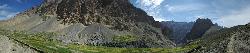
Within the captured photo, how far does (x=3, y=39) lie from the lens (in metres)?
143

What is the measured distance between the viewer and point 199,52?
136250 mm

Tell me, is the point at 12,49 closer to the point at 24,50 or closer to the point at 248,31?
the point at 24,50

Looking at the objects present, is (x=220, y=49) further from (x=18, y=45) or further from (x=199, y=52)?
(x=18, y=45)

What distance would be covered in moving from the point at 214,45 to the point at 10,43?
2382 inches

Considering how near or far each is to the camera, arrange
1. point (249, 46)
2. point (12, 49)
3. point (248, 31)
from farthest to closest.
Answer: point (12, 49)
point (248, 31)
point (249, 46)

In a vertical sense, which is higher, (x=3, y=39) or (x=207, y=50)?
(x=3, y=39)

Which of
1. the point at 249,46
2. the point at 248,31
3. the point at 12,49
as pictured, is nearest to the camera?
the point at 249,46

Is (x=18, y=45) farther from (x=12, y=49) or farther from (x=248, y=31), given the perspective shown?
(x=248, y=31)

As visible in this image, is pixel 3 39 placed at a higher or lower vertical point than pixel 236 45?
higher

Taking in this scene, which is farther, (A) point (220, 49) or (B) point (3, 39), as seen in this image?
(B) point (3, 39)

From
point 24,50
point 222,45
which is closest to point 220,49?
point 222,45

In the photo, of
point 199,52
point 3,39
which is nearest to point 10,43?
point 3,39

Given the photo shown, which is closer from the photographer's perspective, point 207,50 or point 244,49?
point 244,49

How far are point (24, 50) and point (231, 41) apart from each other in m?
62.4
